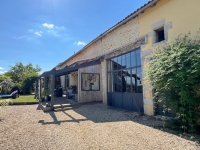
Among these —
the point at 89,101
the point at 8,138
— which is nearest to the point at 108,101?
the point at 89,101

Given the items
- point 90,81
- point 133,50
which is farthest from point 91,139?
point 90,81

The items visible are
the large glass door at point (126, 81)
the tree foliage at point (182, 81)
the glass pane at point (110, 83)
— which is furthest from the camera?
the glass pane at point (110, 83)

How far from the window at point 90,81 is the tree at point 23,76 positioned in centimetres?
1454

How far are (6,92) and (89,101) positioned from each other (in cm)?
1650

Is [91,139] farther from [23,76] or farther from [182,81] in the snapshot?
[23,76]

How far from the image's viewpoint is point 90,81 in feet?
39.0

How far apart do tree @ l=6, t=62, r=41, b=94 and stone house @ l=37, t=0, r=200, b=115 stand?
48.6ft

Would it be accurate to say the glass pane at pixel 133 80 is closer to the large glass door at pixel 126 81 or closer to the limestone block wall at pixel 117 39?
the large glass door at pixel 126 81

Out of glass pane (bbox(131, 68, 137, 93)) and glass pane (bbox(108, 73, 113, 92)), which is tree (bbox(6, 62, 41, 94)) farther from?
glass pane (bbox(131, 68, 137, 93))

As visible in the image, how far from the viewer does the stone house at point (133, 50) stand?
5.57 m

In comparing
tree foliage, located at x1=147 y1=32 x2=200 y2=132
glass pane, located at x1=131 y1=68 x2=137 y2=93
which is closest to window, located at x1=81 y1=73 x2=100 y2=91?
glass pane, located at x1=131 y1=68 x2=137 y2=93

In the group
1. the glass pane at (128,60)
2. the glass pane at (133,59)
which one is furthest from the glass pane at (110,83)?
the glass pane at (133,59)

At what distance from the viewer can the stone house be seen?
5.57 meters

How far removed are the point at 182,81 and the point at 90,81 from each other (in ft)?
28.3
